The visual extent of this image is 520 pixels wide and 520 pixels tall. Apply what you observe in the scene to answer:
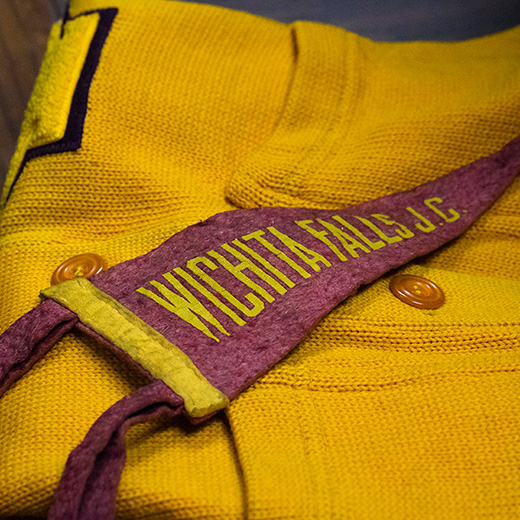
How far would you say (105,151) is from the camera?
2.02 ft

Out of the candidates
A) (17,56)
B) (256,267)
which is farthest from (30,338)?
(17,56)

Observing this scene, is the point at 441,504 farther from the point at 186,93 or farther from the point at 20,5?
the point at 20,5

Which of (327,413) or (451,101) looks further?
(451,101)

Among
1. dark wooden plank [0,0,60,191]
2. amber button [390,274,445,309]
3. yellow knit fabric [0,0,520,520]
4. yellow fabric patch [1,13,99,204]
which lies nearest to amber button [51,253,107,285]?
yellow knit fabric [0,0,520,520]

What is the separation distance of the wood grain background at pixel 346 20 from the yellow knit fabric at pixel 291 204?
0.35 feet

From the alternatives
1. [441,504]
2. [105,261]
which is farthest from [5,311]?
[441,504]

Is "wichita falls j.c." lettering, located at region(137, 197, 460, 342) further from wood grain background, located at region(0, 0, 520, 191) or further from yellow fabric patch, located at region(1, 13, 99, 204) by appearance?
wood grain background, located at region(0, 0, 520, 191)

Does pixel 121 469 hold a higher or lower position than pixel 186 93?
lower

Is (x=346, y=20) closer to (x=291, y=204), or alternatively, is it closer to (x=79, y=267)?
(x=291, y=204)

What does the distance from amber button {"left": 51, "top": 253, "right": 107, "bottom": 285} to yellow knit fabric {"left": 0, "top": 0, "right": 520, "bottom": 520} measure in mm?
16

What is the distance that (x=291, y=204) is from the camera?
0.61 meters

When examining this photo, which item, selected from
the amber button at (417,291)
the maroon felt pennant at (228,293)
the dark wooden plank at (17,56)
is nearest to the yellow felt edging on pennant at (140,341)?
the maroon felt pennant at (228,293)

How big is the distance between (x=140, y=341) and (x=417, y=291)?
0.30 m

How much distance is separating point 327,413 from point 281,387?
0.05m
